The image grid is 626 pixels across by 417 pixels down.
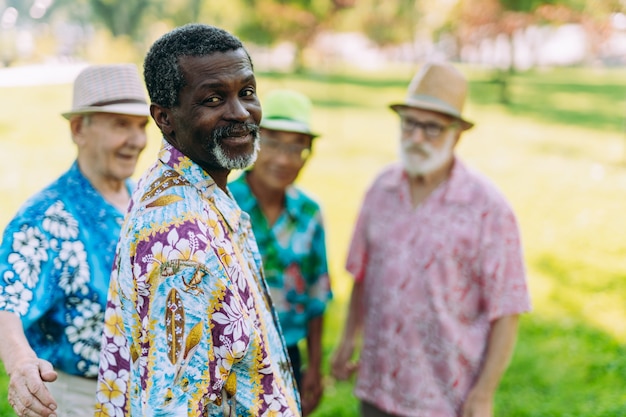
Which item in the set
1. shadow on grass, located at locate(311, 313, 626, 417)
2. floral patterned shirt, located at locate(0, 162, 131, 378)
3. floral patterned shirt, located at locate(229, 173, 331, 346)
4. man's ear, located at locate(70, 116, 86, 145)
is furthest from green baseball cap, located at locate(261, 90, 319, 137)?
shadow on grass, located at locate(311, 313, 626, 417)

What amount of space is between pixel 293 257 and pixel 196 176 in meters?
1.51

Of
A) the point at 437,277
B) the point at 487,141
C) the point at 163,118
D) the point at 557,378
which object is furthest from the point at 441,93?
the point at 487,141

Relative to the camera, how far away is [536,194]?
407 inches

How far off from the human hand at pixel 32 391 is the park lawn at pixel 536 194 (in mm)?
2703

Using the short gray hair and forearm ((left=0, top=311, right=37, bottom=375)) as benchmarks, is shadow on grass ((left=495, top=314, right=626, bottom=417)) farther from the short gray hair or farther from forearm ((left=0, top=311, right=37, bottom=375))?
the short gray hair

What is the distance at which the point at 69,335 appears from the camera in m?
2.38

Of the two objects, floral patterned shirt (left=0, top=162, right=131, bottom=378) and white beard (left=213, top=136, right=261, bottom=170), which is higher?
white beard (left=213, top=136, right=261, bottom=170)

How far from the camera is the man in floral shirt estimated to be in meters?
1.59

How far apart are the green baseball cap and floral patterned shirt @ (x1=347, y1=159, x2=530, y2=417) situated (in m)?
0.62

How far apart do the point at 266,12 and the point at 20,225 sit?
22716 millimetres

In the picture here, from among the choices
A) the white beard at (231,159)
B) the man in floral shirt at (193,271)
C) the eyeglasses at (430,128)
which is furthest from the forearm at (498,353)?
the white beard at (231,159)

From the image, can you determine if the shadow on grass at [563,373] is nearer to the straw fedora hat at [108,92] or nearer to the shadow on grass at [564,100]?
the straw fedora hat at [108,92]

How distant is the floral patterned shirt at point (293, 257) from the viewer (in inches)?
127

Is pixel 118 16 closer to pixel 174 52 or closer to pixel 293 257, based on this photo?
pixel 293 257
